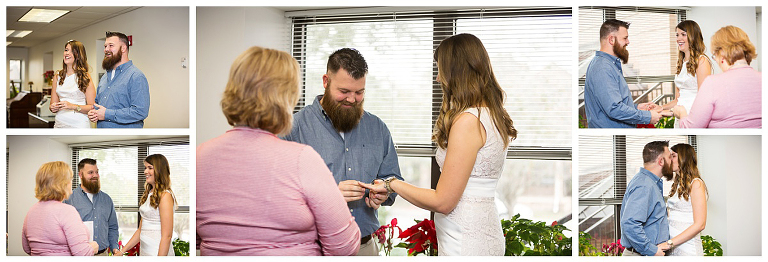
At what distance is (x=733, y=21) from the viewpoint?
2814 millimetres

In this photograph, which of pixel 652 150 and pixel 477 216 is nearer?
pixel 477 216

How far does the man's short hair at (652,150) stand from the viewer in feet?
10.2

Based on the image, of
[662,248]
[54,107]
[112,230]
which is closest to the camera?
[54,107]

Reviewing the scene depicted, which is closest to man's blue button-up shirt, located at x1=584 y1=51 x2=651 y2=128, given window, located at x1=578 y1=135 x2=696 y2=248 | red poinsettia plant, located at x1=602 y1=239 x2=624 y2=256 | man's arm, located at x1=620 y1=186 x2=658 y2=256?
man's arm, located at x1=620 y1=186 x2=658 y2=256

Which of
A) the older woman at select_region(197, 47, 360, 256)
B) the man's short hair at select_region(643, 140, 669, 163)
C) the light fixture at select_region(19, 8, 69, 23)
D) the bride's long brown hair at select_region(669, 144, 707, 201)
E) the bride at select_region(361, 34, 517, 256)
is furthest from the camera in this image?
the man's short hair at select_region(643, 140, 669, 163)

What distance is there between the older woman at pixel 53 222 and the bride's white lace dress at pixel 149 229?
0.24 meters

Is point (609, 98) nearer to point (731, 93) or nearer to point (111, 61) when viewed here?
point (731, 93)

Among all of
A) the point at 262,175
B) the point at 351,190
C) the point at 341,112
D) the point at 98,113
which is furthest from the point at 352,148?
the point at 98,113

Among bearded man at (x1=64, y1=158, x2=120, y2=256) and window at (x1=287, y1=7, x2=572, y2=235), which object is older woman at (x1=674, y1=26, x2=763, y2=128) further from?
bearded man at (x1=64, y1=158, x2=120, y2=256)

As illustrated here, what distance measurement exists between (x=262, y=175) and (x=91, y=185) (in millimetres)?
1217

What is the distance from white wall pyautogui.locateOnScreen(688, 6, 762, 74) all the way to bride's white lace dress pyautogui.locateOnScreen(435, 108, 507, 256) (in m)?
1.25

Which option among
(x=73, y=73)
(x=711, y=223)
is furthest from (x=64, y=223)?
→ (x=711, y=223)

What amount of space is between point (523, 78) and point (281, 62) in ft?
7.60

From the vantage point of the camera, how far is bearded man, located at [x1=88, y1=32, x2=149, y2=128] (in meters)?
2.63
